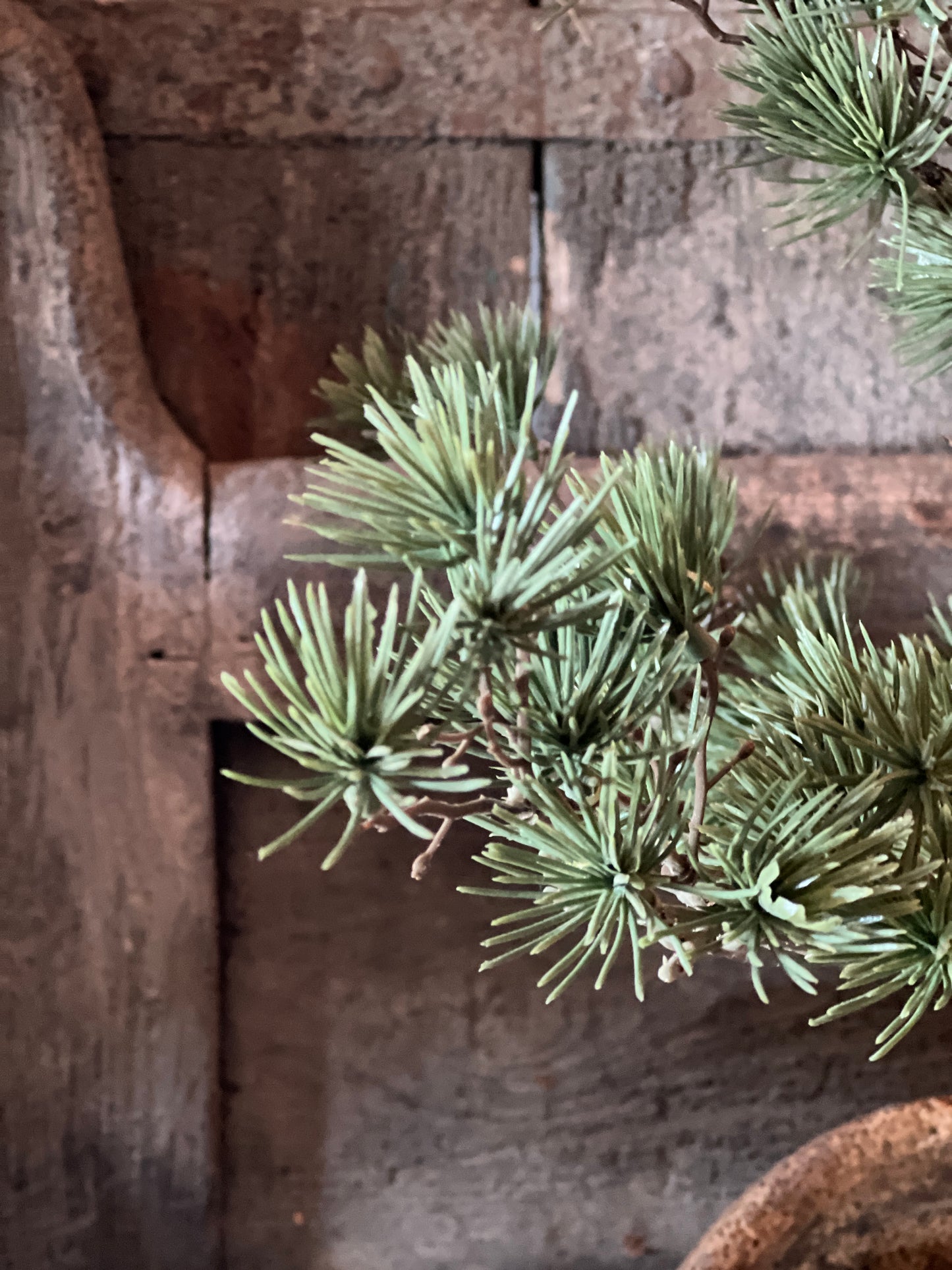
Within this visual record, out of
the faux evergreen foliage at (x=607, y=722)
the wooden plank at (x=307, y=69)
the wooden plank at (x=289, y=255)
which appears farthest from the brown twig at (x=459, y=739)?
the wooden plank at (x=307, y=69)

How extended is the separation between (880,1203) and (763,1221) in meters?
0.08

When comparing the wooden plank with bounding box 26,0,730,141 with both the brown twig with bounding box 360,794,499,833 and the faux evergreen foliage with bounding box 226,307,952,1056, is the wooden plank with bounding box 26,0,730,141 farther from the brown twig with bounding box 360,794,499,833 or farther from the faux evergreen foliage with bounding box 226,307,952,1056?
the brown twig with bounding box 360,794,499,833

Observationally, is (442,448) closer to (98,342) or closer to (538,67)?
(98,342)

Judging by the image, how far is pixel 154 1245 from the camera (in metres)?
0.92

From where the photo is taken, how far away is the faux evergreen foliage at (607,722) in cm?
39

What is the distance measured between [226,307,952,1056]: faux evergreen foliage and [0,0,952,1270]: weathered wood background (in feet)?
1.33

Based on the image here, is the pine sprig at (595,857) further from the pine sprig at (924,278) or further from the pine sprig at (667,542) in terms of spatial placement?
the pine sprig at (924,278)

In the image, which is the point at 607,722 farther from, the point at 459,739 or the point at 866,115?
the point at 866,115

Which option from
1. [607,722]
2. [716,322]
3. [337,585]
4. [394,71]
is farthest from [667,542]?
[394,71]

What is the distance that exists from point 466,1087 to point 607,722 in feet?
2.09

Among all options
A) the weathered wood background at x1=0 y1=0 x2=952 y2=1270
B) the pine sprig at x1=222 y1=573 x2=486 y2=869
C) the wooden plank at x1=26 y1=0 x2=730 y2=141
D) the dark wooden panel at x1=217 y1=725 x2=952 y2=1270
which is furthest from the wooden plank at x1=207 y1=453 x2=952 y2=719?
the pine sprig at x1=222 y1=573 x2=486 y2=869

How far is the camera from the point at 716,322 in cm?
98

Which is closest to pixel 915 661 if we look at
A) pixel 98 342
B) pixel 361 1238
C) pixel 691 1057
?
pixel 691 1057

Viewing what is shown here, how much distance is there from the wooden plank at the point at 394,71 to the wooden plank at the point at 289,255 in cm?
2
